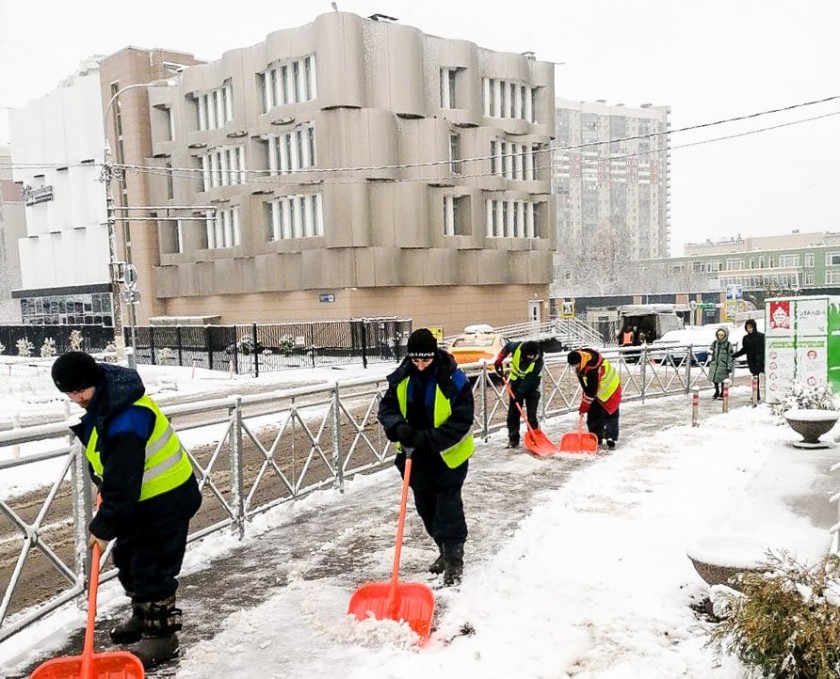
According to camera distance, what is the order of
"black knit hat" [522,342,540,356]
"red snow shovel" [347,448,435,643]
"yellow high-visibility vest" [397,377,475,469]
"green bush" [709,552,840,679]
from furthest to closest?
"black knit hat" [522,342,540,356] < "yellow high-visibility vest" [397,377,475,469] < "red snow shovel" [347,448,435,643] < "green bush" [709,552,840,679]

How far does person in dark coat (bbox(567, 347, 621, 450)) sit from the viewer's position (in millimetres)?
9336

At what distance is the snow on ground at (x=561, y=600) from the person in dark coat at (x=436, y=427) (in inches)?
16.7

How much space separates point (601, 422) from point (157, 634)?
23.3ft

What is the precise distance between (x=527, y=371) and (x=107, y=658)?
6940mm

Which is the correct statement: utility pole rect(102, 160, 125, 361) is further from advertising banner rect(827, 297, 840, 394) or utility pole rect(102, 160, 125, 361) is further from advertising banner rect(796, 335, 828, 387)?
advertising banner rect(827, 297, 840, 394)

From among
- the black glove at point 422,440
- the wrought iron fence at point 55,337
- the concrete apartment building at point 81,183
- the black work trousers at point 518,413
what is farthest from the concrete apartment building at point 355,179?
the black glove at point 422,440

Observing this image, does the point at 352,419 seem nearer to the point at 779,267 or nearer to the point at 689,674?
the point at 689,674

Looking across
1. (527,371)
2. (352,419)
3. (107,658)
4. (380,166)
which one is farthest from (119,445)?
(380,166)

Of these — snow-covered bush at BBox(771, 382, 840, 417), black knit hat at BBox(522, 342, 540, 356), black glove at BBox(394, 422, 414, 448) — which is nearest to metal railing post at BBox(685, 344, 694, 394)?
snow-covered bush at BBox(771, 382, 840, 417)

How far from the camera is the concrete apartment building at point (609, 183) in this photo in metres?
95.1

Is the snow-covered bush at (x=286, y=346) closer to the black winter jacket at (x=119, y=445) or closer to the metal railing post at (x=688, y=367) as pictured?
the metal railing post at (x=688, y=367)

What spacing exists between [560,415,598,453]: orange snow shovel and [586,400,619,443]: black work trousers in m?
0.34

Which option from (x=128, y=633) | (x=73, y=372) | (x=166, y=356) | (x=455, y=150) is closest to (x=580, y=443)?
(x=128, y=633)

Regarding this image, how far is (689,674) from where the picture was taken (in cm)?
351
